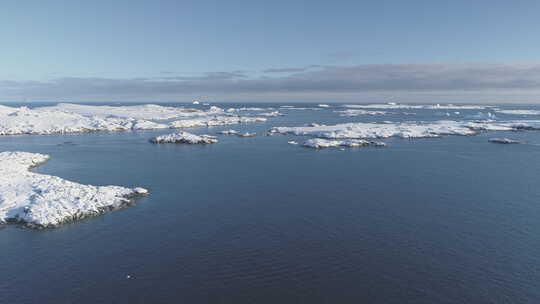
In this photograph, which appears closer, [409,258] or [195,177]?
[409,258]

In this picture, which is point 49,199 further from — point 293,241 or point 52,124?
point 52,124

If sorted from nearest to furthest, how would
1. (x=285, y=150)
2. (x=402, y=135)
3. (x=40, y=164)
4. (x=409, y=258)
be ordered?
(x=409, y=258)
(x=40, y=164)
(x=285, y=150)
(x=402, y=135)

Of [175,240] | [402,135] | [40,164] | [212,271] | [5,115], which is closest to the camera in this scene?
[212,271]

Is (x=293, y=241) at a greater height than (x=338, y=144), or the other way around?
(x=338, y=144)

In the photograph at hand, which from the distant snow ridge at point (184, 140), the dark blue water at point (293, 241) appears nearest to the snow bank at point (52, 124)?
the distant snow ridge at point (184, 140)

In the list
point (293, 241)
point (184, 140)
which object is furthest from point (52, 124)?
point (293, 241)

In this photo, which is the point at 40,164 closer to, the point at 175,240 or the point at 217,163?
the point at 217,163

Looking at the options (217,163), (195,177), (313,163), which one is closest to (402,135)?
(313,163)
